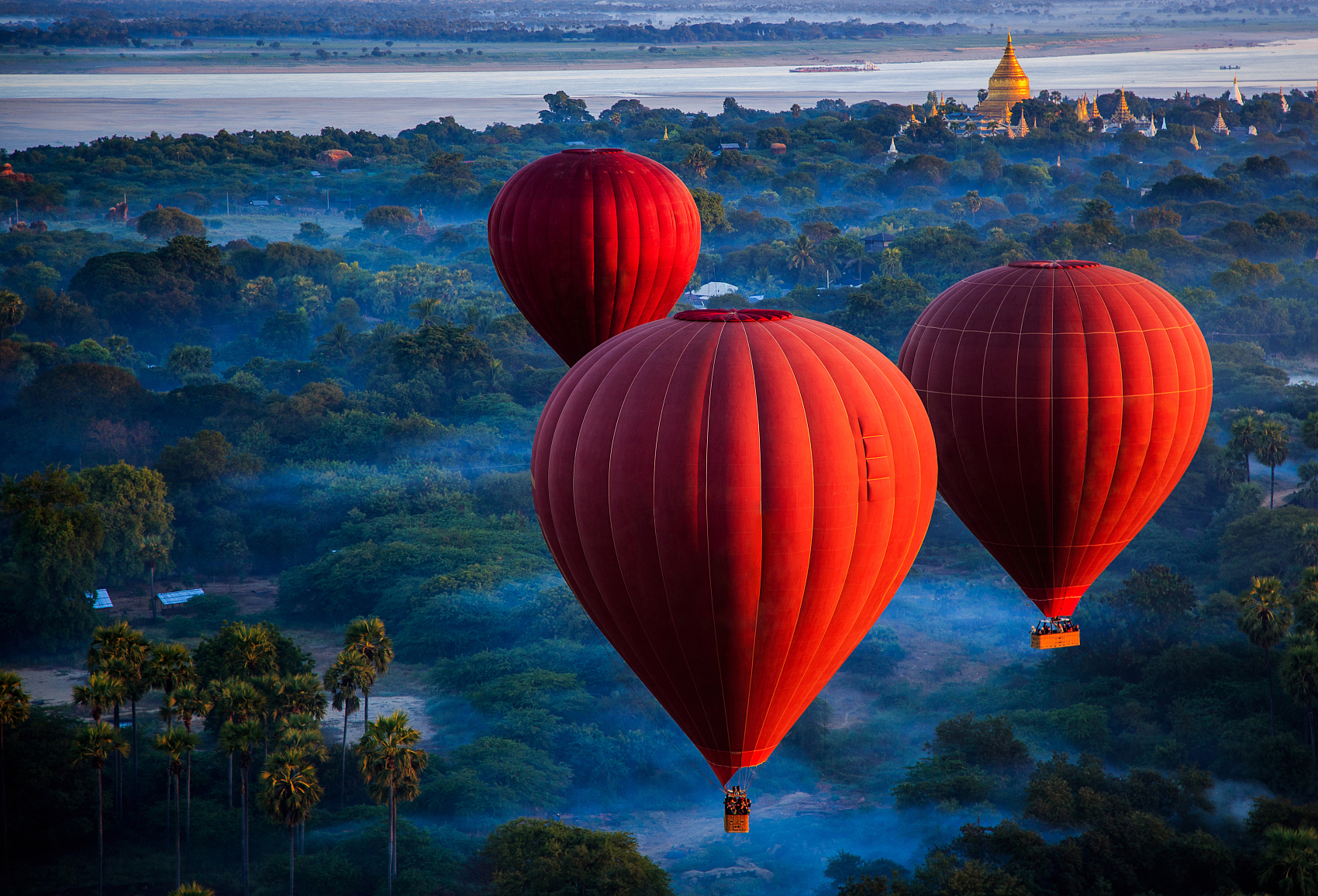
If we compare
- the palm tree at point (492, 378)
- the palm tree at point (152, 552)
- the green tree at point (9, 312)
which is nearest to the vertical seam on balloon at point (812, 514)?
the palm tree at point (152, 552)

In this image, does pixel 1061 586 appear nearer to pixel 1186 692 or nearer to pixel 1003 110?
pixel 1186 692

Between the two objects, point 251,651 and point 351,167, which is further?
point 351,167

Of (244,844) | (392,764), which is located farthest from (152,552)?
(392,764)

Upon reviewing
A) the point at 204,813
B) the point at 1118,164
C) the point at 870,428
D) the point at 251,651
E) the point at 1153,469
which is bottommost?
the point at 204,813

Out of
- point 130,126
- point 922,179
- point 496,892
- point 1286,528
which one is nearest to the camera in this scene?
point 496,892

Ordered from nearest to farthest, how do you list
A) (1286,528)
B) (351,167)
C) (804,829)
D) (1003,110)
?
(804,829)
(1286,528)
(351,167)
(1003,110)

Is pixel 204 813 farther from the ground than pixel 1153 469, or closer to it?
closer to it

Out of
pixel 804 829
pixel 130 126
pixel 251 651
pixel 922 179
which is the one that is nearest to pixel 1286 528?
pixel 804 829

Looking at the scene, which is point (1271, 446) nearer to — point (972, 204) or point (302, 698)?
point (302, 698)
